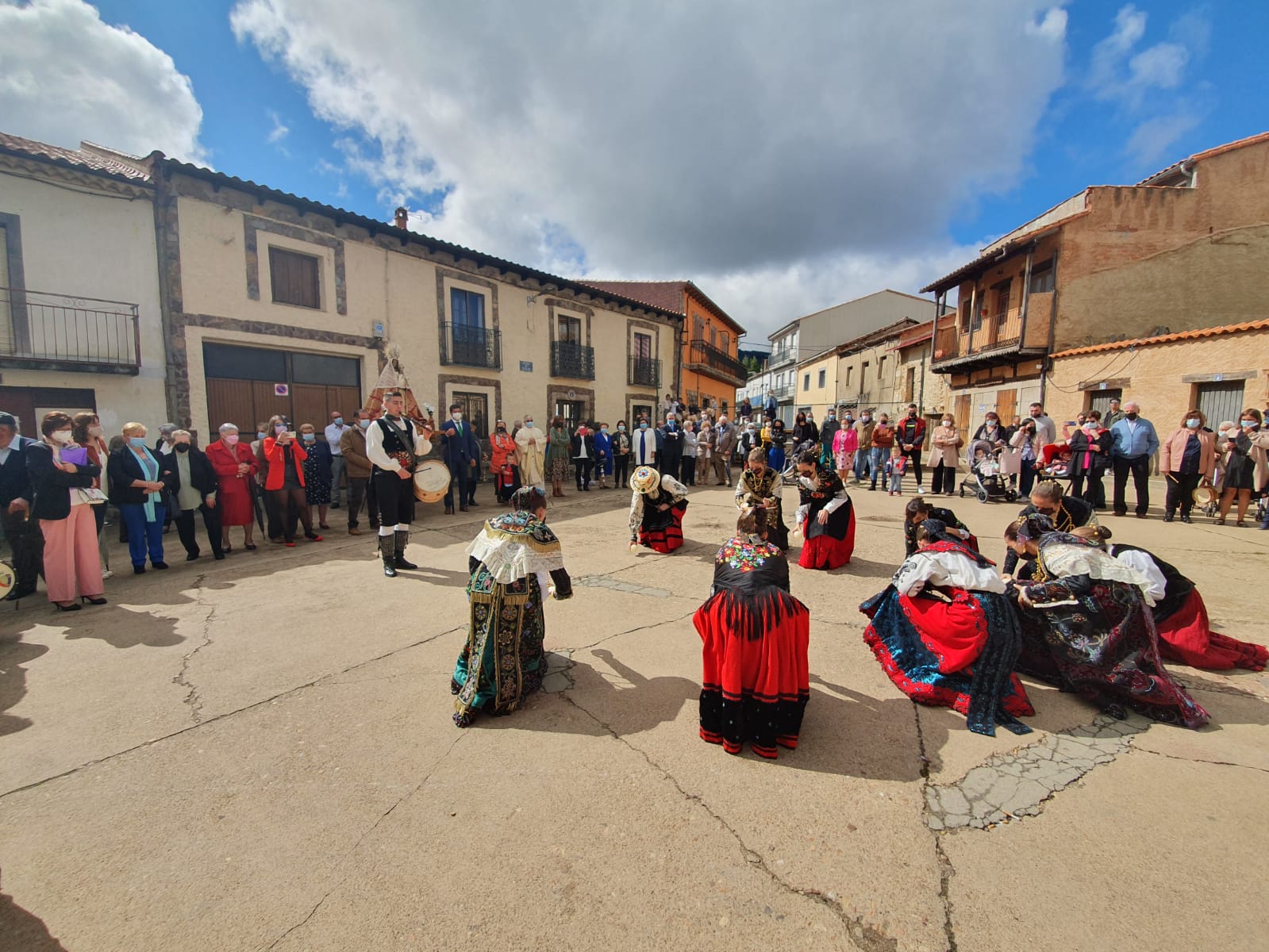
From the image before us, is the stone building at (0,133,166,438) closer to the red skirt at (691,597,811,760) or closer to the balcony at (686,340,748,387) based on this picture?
the red skirt at (691,597,811,760)

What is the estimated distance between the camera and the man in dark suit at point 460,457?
9.69 m

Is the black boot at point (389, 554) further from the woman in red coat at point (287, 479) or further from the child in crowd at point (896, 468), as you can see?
the child in crowd at point (896, 468)

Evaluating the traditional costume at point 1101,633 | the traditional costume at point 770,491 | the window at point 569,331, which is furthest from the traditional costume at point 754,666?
the window at point 569,331

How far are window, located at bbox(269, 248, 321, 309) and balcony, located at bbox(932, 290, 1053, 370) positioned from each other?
1764 cm

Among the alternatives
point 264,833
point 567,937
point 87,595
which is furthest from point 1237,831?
point 87,595

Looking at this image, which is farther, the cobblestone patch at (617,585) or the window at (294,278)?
the window at (294,278)

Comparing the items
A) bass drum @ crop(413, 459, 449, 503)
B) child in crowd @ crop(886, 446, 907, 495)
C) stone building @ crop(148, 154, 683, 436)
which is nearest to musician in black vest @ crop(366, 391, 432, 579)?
bass drum @ crop(413, 459, 449, 503)

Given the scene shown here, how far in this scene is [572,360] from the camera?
17.8 meters

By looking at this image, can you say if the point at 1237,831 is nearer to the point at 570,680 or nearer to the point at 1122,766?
the point at 1122,766

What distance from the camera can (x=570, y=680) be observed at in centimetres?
340

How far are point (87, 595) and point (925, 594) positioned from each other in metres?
6.91

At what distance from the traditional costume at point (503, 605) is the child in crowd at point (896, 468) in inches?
386

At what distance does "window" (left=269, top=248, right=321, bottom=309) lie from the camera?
37.1ft

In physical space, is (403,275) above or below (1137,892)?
above
